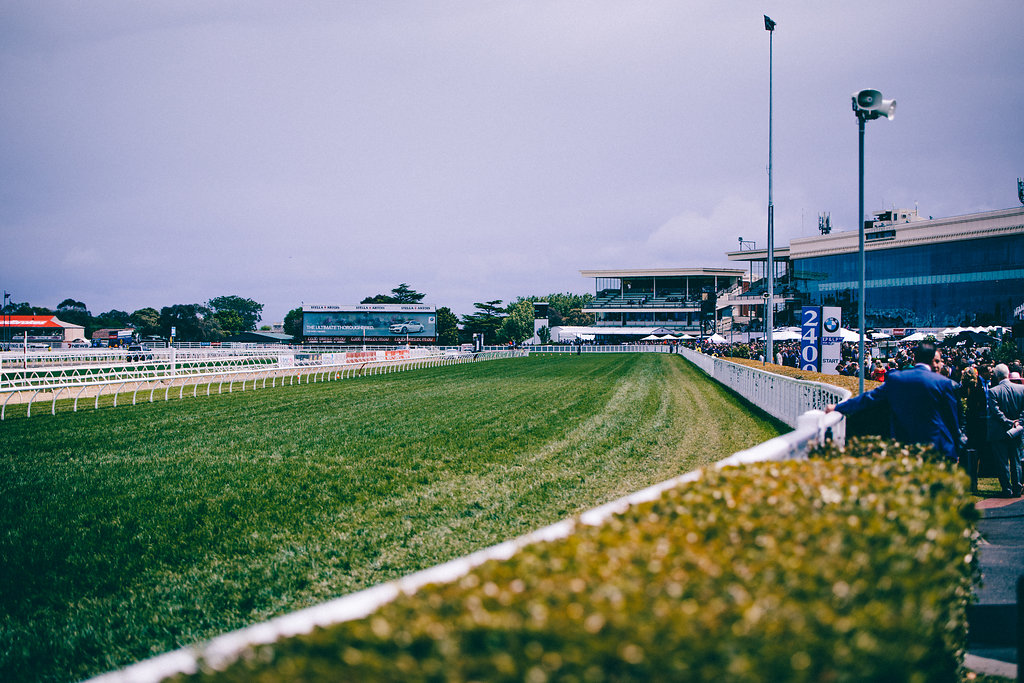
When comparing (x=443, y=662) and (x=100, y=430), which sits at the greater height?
(x=443, y=662)

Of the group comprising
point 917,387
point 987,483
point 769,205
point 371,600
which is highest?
point 769,205

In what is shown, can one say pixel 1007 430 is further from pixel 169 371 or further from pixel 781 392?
pixel 169 371

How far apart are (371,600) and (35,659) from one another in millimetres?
2950

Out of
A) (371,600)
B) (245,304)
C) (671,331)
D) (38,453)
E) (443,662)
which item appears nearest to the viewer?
(443,662)

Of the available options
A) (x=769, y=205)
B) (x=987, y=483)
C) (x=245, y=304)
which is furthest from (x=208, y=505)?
(x=245, y=304)

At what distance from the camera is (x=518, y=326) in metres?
93.0

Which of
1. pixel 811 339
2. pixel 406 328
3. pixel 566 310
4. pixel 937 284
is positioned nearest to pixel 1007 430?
pixel 811 339

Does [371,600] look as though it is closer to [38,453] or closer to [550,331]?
[38,453]

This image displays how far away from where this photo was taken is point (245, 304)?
166 m

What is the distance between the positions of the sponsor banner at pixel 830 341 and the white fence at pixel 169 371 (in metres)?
17.0

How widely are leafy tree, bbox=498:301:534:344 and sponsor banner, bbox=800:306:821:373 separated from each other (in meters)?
73.5

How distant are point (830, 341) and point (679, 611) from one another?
18.1m

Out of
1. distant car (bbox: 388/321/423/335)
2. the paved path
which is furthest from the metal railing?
distant car (bbox: 388/321/423/335)

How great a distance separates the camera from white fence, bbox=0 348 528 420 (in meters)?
17.6
